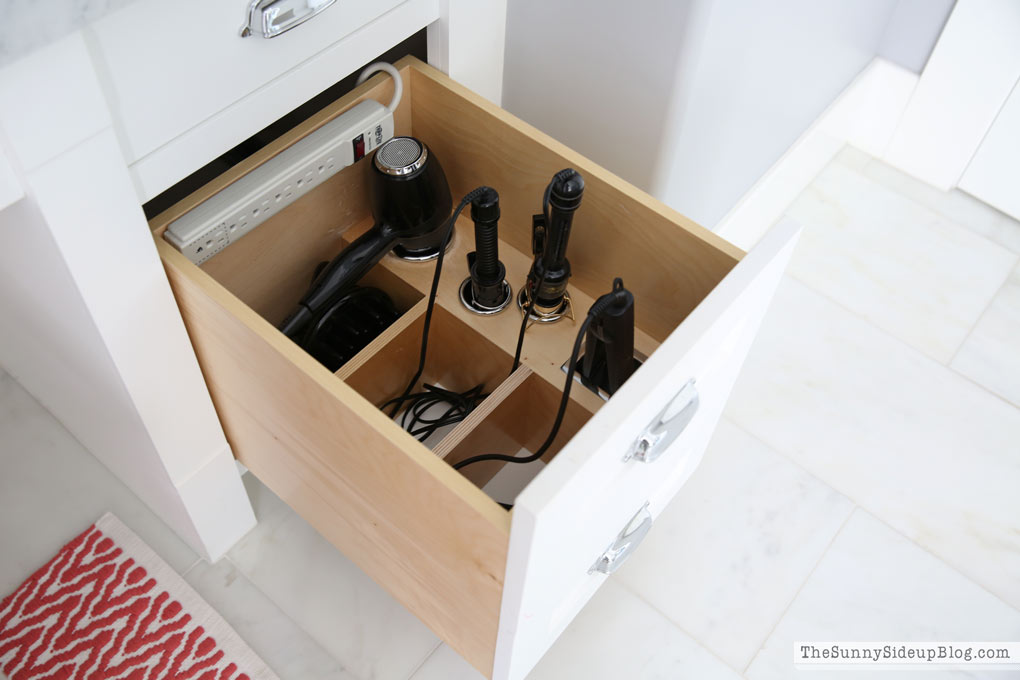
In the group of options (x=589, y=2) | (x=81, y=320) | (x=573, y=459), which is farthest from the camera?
(x=589, y=2)

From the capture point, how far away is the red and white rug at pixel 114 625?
3.76 ft

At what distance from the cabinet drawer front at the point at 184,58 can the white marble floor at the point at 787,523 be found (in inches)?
26.6

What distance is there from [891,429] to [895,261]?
0.37 metres

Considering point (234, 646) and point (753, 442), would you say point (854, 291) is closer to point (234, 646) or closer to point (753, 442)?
point (753, 442)

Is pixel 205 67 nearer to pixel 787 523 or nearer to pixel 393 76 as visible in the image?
pixel 393 76

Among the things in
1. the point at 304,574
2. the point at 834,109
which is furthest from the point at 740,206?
the point at 304,574

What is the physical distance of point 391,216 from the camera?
3.18ft

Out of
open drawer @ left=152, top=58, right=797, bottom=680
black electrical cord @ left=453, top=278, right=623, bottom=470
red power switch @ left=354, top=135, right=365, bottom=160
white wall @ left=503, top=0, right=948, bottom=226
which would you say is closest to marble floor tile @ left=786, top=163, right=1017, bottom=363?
white wall @ left=503, top=0, right=948, bottom=226

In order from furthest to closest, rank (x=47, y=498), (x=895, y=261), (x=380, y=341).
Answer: (x=895, y=261) → (x=47, y=498) → (x=380, y=341)

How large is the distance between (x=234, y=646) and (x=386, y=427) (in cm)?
62

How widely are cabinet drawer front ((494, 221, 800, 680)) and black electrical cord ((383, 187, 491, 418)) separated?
0.26 meters

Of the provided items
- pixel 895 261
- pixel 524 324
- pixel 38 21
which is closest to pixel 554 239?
pixel 524 324

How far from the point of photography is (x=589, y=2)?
101 cm

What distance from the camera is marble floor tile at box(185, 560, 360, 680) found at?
45.6 inches
